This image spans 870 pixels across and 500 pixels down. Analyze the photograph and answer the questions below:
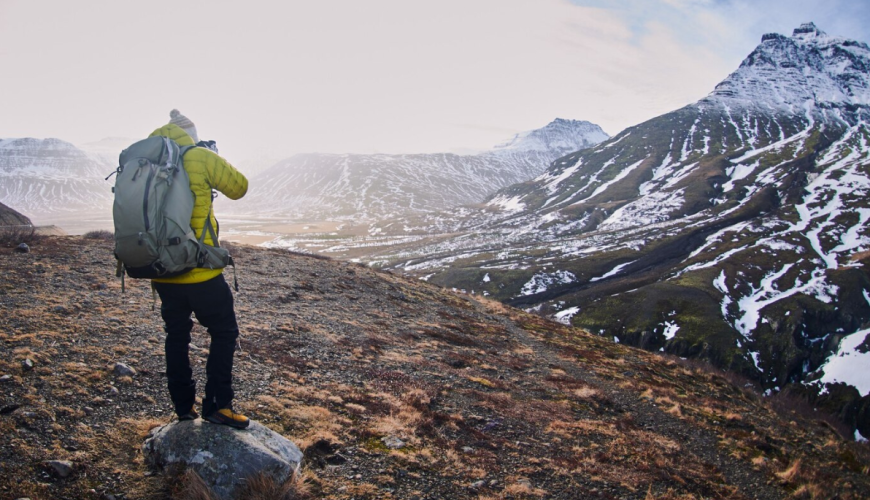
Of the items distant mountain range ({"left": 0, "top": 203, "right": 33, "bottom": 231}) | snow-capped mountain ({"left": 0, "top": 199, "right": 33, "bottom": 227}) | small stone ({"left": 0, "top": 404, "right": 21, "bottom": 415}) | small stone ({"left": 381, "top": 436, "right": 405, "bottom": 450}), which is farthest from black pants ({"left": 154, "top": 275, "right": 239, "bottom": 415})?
distant mountain range ({"left": 0, "top": 203, "right": 33, "bottom": 231})

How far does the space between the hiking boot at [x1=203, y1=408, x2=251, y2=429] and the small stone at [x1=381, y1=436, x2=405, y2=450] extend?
347 cm

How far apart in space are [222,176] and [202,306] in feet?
6.95

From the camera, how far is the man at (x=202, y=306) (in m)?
6.57

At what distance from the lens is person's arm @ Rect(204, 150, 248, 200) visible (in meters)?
6.72

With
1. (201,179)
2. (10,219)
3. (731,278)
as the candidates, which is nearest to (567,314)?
(731,278)

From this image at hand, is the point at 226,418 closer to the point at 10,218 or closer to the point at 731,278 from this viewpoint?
the point at 10,218

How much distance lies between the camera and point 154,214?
603 centimetres

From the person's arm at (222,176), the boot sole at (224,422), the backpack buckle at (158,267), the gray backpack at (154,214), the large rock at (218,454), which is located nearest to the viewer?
the gray backpack at (154,214)

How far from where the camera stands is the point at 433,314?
31859 mm

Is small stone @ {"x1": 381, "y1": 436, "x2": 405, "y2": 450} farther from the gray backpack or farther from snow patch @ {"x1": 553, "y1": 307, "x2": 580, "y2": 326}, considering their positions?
snow patch @ {"x1": 553, "y1": 307, "x2": 580, "y2": 326}

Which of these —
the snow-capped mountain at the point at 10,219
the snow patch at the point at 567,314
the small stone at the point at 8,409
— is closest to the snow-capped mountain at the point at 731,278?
the snow patch at the point at 567,314

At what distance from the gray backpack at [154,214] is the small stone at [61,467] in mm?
2976

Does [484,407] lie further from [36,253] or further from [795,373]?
[795,373]

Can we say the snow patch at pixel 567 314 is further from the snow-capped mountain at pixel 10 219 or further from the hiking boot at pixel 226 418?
the hiking boot at pixel 226 418
